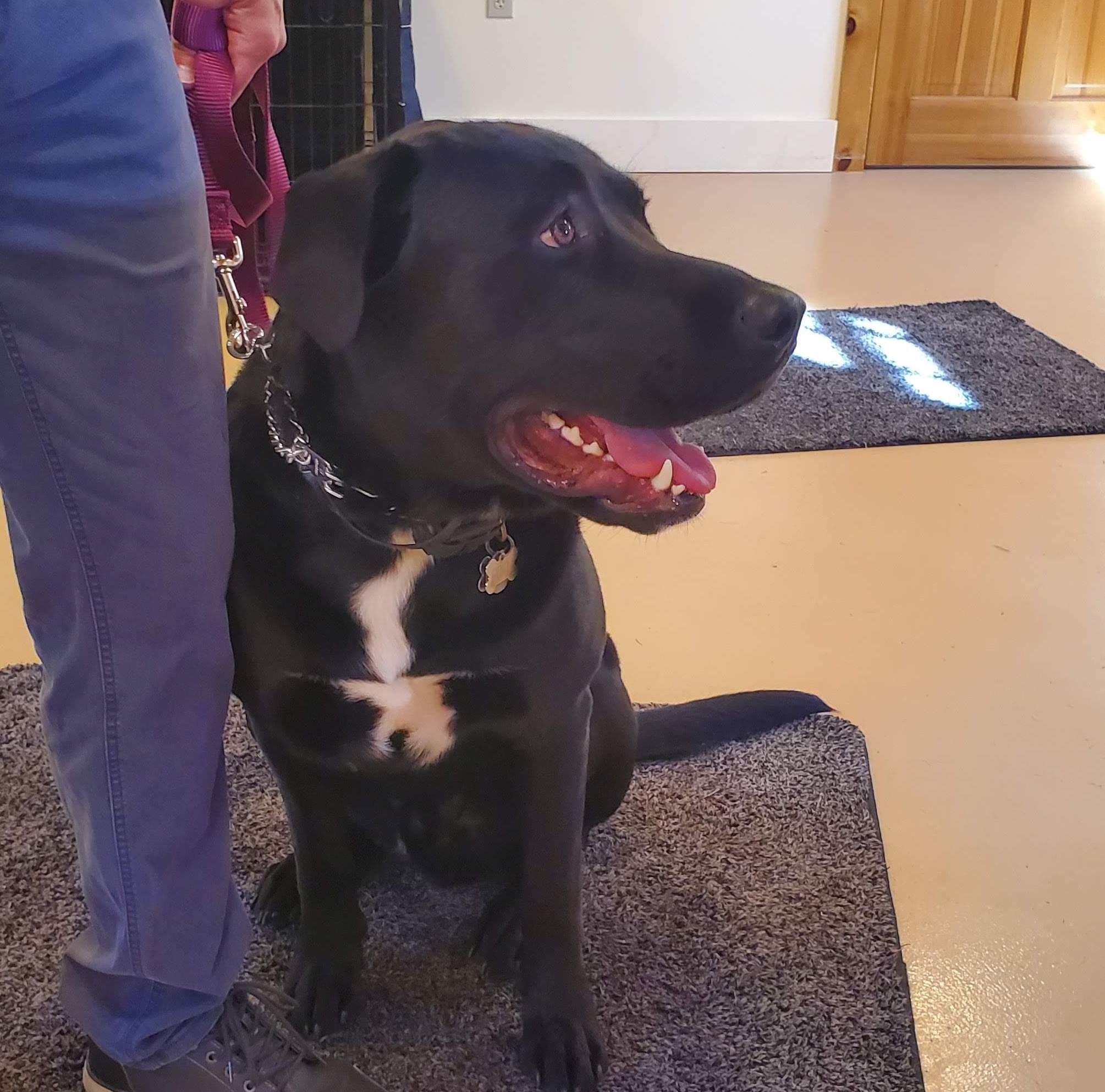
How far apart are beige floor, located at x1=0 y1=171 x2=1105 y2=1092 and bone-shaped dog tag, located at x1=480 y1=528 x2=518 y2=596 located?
57 cm

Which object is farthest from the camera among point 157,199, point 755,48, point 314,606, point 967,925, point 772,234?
point 755,48

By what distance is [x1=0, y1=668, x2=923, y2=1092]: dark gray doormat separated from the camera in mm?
1082

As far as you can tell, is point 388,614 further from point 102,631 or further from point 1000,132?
point 1000,132

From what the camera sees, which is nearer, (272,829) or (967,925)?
(967,925)

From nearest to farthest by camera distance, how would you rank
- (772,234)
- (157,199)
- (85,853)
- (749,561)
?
(157,199), (85,853), (749,561), (772,234)

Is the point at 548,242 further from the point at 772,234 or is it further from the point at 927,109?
the point at 927,109

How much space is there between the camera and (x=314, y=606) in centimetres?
99

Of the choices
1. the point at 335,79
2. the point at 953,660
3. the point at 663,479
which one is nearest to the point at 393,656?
the point at 663,479

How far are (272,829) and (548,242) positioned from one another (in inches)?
30.4

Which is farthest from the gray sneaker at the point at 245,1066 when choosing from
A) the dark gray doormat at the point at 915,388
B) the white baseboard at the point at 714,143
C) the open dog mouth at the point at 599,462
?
the white baseboard at the point at 714,143

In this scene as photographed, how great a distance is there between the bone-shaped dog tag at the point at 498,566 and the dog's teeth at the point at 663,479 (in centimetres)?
14

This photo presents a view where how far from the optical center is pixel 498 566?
39.8 inches

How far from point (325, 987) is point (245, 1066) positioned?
15cm

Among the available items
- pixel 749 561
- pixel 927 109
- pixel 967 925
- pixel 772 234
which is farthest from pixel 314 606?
pixel 927 109
